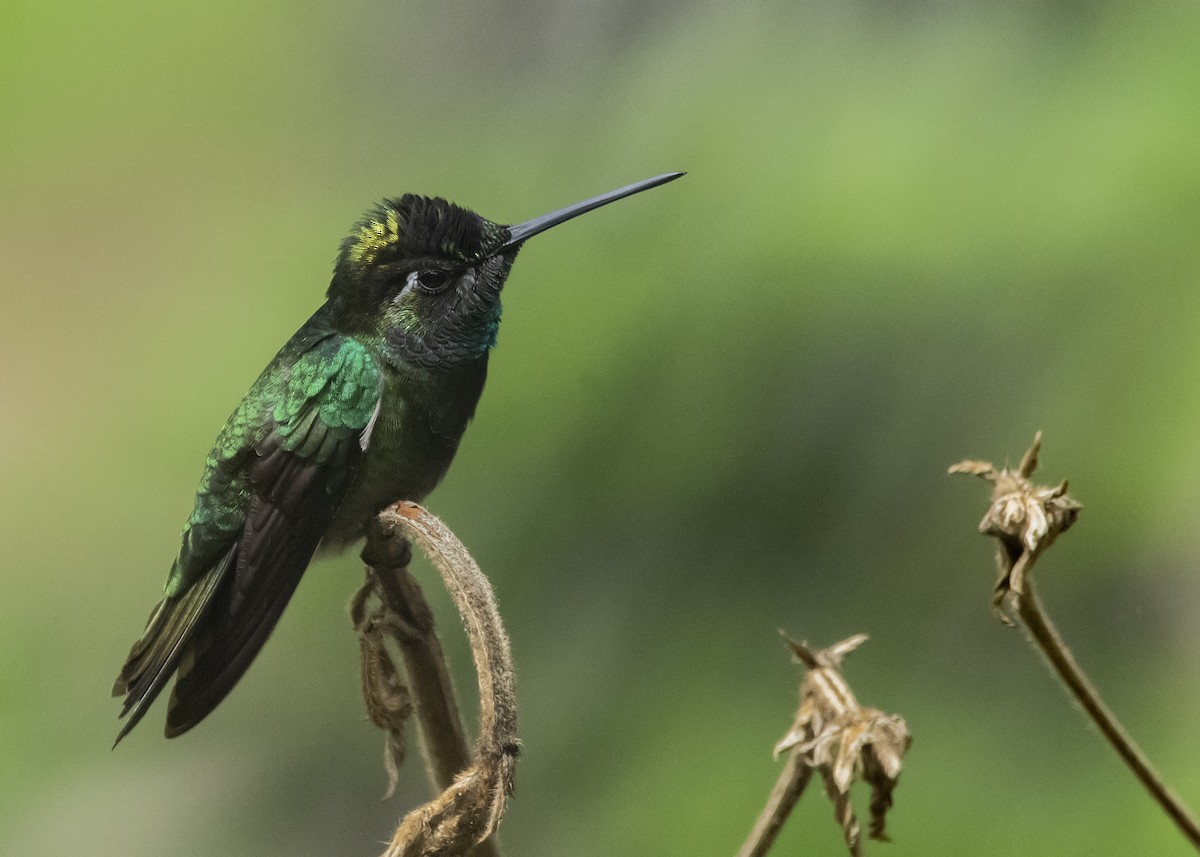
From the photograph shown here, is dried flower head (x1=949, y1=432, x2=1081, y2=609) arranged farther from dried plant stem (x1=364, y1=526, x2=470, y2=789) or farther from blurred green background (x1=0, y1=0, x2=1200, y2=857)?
blurred green background (x1=0, y1=0, x2=1200, y2=857)

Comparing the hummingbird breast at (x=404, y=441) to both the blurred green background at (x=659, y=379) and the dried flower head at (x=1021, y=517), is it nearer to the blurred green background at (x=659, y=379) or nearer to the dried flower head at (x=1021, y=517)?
the blurred green background at (x=659, y=379)

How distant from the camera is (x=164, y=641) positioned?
978mm

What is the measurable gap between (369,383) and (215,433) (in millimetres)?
349

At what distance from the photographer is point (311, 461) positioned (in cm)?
104

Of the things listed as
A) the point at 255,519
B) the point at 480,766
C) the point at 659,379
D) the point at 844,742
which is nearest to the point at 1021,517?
the point at 844,742

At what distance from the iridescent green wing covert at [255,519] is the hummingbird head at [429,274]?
1.9 inches

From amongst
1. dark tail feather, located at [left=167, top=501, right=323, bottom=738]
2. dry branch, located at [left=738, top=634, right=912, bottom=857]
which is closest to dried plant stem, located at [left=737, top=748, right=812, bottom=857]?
dry branch, located at [left=738, top=634, right=912, bottom=857]

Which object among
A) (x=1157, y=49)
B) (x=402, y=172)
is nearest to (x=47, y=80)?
(x=402, y=172)

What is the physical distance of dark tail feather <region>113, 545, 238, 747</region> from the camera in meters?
0.95

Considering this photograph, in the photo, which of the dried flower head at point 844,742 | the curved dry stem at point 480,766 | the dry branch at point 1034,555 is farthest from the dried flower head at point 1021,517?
the curved dry stem at point 480,766

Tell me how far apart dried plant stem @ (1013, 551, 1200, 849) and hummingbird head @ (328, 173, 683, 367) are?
0.59 m

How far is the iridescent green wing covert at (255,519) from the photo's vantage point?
96 cm

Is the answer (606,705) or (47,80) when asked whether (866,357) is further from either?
(47,80)

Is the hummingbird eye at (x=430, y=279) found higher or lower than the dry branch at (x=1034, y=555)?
higher
